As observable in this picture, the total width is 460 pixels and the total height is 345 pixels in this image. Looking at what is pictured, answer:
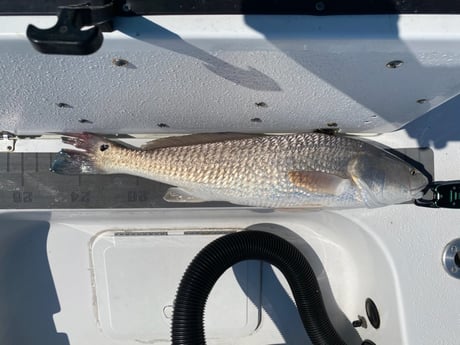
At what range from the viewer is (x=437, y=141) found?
1.89 meters

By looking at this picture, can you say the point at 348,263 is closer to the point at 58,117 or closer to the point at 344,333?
the point at 344,333

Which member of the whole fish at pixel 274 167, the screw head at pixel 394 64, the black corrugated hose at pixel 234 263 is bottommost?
the black corrugated hose at pixel 234 263

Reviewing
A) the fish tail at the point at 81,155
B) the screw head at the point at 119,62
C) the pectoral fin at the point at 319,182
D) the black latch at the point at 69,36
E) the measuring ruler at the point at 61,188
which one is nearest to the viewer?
the black latch at the point at 69,36

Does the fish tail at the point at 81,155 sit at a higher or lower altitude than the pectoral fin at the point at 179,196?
higher

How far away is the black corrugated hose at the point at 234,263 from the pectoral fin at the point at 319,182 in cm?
51

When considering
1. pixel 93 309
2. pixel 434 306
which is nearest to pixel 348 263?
pixel 434 306

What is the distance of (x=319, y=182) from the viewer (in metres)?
1.61

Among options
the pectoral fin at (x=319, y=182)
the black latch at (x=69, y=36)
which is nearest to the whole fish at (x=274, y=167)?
the pectoral fin at (x=319, y=182)

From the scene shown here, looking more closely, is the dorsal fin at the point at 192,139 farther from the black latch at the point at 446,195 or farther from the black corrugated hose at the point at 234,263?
the black latch at the point at 446,195

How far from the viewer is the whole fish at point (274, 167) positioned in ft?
5.39

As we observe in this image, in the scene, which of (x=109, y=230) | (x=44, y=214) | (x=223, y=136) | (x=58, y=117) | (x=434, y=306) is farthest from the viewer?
(x=109, y=230)

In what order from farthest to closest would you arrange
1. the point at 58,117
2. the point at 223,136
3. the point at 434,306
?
the point at 434,306, the point at 223,136, the point at 58,117

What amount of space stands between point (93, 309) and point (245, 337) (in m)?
0.77

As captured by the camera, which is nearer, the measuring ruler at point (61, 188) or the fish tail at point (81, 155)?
the fish tail at point (81, 155)
